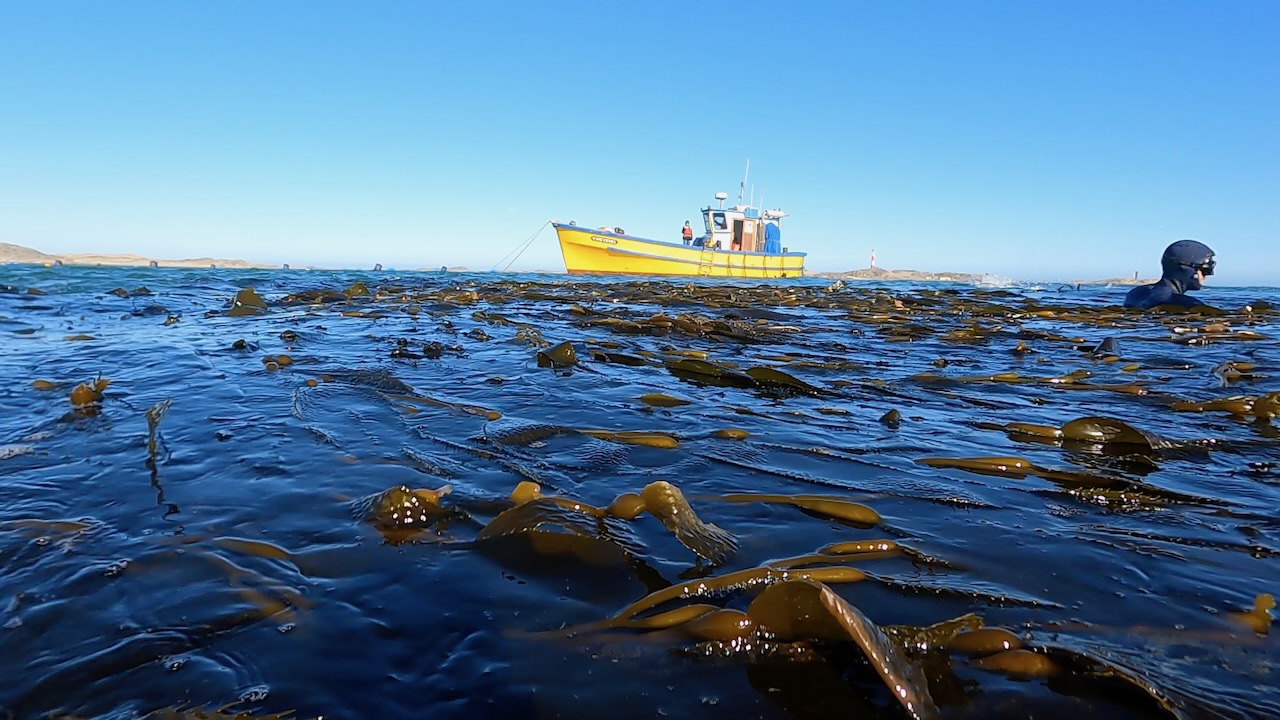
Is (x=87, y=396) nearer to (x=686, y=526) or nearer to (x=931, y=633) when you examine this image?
(x=686, y=526)

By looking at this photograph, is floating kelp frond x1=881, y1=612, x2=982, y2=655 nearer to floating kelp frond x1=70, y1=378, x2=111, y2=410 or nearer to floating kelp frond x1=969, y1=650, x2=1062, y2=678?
floating kelp frond x1=969, y1=650, x2=1062, y2=678

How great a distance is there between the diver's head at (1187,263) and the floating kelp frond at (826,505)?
Answer: 1156 centimetres

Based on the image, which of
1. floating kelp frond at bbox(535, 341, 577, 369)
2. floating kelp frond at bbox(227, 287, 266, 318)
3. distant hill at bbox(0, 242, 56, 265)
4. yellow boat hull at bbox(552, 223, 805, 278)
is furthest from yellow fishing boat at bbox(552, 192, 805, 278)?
distant hill at bbox(0, 242, 56, 265)

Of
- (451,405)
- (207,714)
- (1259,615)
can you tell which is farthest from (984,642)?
(451,405)

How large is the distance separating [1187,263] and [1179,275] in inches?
14.0

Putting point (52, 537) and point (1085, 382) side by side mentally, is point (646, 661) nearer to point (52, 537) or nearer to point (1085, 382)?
point (52, 537)

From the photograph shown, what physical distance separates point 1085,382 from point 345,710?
5.38m

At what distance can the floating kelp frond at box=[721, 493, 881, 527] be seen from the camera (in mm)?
2051

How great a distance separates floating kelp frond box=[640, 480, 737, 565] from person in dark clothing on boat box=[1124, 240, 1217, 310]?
12090mm

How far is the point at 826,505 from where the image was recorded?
2133mm

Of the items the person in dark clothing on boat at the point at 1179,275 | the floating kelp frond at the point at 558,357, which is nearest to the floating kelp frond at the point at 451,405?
the floating kelp frond at the point at 558,357

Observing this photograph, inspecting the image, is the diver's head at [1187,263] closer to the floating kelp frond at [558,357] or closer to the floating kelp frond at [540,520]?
the floating kelp frond at [558,357]

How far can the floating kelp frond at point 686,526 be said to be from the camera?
1.80 m

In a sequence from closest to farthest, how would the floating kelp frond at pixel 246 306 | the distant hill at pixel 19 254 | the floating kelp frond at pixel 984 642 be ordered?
1. the floating kelp frond at pixel 984 642
2. the floating kelp frond at pixel 246 306
3. the distant hill at pixel 19 254
